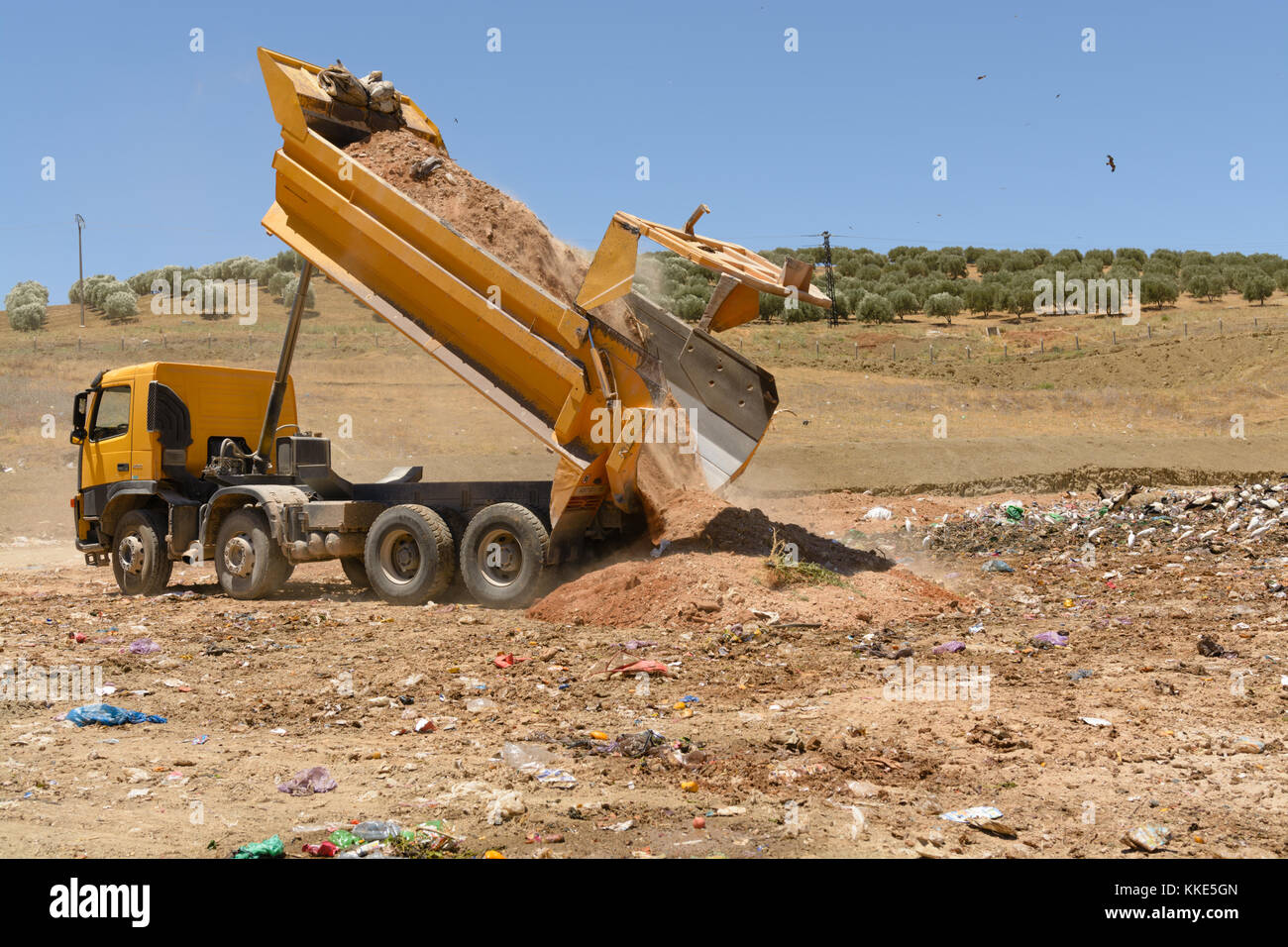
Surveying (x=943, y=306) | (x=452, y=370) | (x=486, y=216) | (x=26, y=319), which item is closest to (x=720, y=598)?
(x=452, y=370)

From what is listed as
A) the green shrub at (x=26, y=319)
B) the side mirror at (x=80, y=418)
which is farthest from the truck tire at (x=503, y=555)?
the green shrub at (x=26, y=319)

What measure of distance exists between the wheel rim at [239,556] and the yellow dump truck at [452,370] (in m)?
0.02

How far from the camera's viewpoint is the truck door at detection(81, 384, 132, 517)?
11.4m

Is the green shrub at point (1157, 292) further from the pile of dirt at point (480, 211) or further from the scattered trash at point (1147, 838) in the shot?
the scattered trash at point (1147, 838)

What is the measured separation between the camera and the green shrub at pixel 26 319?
158 feet

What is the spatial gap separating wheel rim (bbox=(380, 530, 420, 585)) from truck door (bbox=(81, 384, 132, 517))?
10.7ft

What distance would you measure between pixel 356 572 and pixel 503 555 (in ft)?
9.17

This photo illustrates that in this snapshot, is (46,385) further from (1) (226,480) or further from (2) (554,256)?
(2) (554,256)

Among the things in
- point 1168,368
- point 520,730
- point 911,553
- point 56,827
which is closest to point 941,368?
point 1168,368

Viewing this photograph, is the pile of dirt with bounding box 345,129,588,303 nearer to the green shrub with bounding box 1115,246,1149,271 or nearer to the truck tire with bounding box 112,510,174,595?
the truck tire with bounding box 112,510,174,595

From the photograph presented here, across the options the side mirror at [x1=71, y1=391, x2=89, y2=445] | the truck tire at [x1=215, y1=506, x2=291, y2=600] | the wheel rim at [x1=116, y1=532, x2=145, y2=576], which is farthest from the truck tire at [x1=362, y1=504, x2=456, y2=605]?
the side mirror at [x1=71, y1=391, x2=89, y2=445]

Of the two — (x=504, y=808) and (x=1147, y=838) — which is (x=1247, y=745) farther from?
(x=504, y=808)

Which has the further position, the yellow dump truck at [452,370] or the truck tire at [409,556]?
the truck tire at [409,556]
